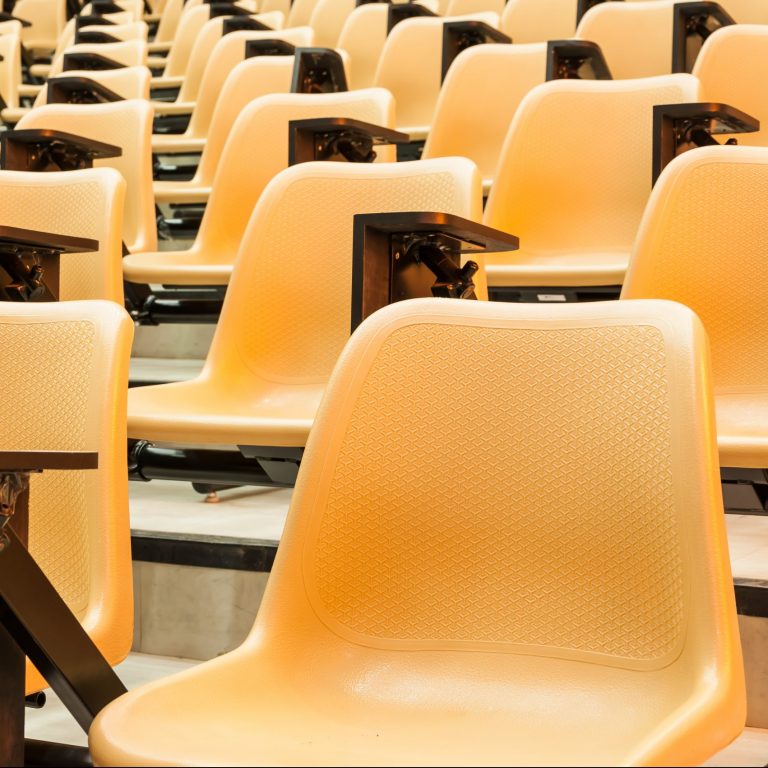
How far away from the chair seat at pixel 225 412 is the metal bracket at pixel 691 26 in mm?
902

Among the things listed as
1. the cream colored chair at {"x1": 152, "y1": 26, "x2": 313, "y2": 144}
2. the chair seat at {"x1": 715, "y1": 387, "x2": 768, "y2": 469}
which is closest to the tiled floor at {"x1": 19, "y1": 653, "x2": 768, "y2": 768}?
the chair seat at {"x1": 715, "y1": 387, "x2": 768, "y2": 469}

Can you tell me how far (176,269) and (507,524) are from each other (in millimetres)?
905

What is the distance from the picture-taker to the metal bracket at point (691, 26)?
5.89 feet

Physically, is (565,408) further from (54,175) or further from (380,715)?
(54,175)

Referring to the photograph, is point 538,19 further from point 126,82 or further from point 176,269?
point 176,269

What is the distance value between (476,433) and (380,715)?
6.2 inches

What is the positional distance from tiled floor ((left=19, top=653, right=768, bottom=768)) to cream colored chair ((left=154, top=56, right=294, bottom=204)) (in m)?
1.03

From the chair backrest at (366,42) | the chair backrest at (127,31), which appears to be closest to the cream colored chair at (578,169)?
the chair backrest at (366,42)

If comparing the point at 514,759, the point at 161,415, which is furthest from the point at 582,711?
the point at 161,415

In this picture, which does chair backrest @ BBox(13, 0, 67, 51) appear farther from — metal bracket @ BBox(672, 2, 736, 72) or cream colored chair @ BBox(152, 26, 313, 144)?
metal bracket @ BBox(672, 2, 736, 72)

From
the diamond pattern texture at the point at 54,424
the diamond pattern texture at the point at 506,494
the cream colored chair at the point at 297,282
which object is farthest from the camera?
the cream colored chair at the point at 297,282

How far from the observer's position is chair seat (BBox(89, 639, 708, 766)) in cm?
54

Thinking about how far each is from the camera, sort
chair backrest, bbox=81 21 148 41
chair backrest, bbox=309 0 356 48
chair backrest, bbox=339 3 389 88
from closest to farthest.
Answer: chair backrest, bbox=339 3 389 88 < chair backrest, bbox=309 0 356 48 < chair backrest, bbox=81 21 148 41

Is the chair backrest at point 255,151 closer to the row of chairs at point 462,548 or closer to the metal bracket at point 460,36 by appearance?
the metal bracket at point 460,36
